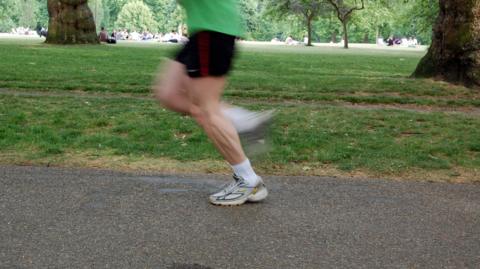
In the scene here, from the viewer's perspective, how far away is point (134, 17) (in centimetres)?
10906

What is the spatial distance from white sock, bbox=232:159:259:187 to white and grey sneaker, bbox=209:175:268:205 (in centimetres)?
2

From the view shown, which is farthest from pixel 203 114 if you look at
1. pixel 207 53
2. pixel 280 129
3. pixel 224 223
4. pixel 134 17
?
pixel 134 17

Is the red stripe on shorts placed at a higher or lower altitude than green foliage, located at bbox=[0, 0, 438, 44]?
lower

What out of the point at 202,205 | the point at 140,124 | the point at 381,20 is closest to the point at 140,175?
the point at 202,205

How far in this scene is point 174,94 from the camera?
3.66 meters

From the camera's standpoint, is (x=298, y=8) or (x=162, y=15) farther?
(x=162, y=15)

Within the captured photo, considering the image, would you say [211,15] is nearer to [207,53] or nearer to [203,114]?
[207,53]

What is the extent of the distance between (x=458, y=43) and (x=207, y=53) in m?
9.55

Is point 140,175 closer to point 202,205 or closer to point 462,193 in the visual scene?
point 202,205

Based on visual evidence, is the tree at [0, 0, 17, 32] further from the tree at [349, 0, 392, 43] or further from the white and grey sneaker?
the white and grey sneaker

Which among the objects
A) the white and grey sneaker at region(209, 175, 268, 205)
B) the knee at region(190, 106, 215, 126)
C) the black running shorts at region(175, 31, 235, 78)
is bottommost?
the white and grey sneaker at region(209, 175, 268, 205)

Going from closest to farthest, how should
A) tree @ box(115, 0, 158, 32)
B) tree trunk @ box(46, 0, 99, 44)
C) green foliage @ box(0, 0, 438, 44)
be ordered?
tree trunk @ box(46, 0, 99, 44) → green foliage @ box(0, 0, 438, 44) → tree @ box(115, 0, 158, 32)

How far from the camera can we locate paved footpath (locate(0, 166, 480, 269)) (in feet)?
9.91

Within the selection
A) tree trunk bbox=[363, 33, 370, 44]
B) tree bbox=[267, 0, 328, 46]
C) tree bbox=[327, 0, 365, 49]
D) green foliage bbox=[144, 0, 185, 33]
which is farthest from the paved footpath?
green foliage bbox=[144, 0, 185, 33]
